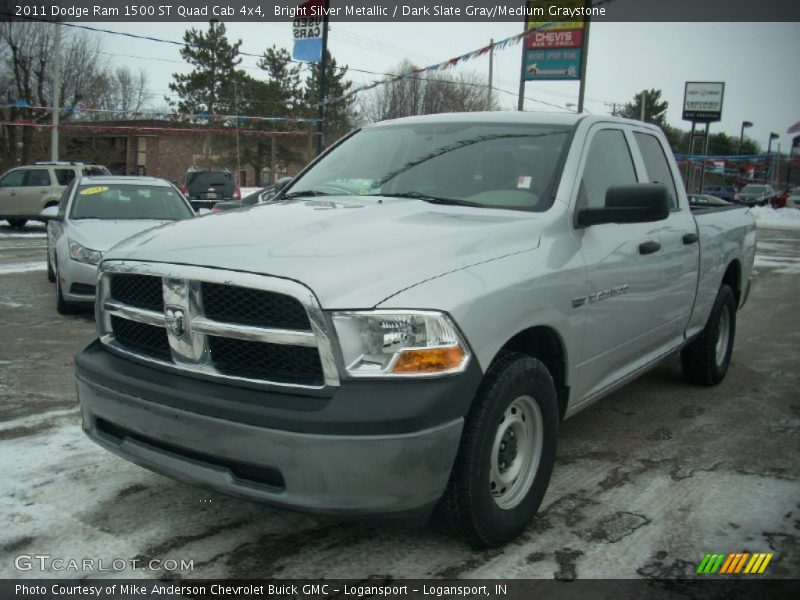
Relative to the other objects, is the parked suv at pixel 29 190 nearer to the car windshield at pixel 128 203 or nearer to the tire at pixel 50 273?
the tire at pixel 50 273

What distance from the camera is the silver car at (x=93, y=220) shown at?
300 inches

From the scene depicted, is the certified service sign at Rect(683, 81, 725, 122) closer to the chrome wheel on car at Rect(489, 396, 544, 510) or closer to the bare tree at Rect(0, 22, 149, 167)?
the bare tree at Rect(0, 22, 149, 167)

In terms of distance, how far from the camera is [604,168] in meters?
4.09

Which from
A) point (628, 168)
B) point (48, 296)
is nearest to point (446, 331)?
point (628, 168)

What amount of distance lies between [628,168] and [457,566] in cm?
261

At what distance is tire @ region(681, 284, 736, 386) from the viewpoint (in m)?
5.46

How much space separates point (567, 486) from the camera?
369cm

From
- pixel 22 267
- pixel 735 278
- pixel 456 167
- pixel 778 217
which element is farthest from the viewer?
pixel 778 217

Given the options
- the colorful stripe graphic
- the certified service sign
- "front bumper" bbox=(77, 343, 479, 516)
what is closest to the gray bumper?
"front bumper" bbox=(77, 343, 479, 516)

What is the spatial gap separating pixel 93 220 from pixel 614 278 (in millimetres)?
6770

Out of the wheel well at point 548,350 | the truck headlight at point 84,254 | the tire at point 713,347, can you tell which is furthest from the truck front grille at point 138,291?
the truck headlight at point 84,254

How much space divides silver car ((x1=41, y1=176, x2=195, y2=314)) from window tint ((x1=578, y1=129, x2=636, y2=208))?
5.12 metres

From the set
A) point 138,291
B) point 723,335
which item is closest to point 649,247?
point 723,335

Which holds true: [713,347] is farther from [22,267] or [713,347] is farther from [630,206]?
[22,267]
